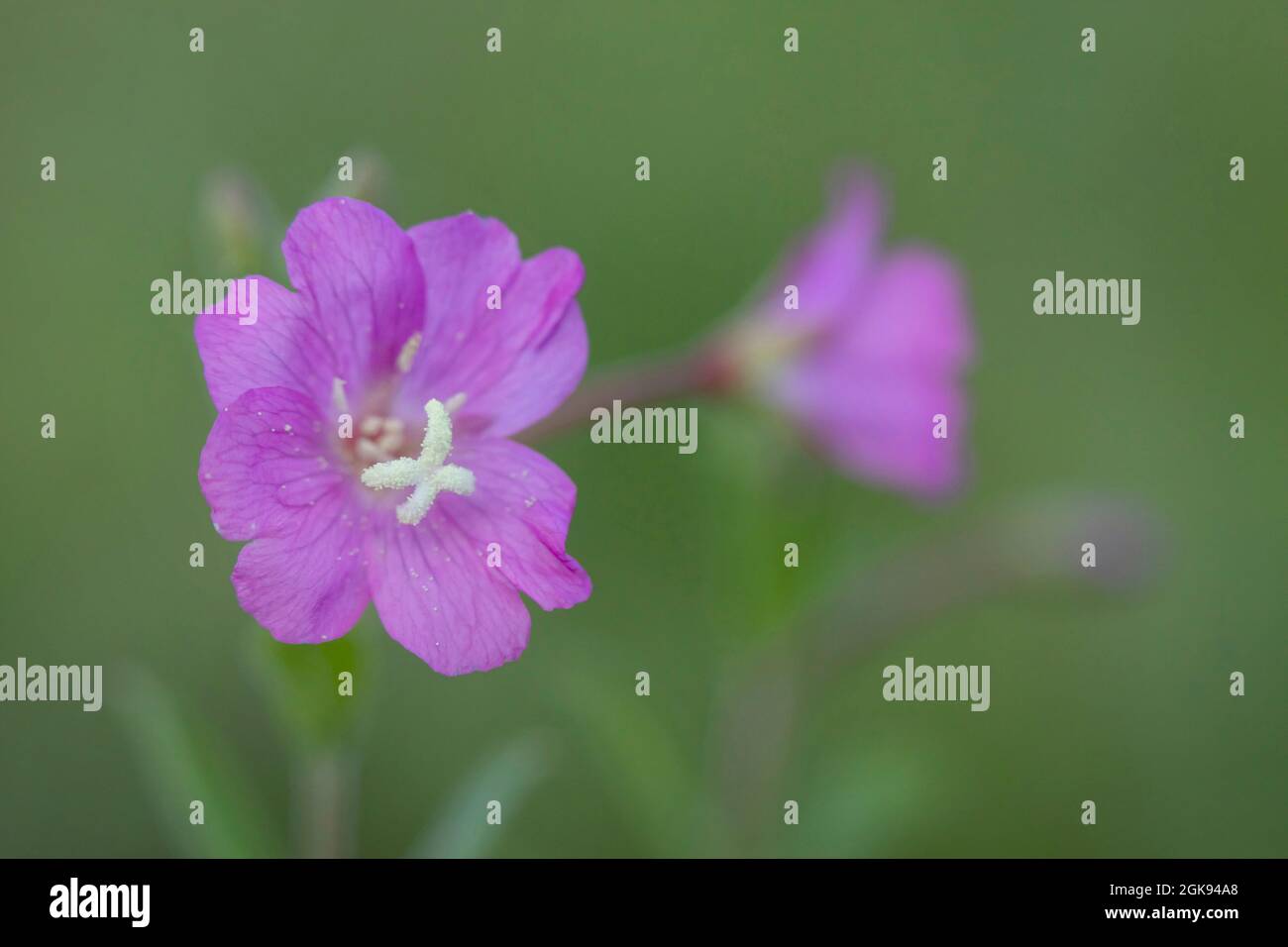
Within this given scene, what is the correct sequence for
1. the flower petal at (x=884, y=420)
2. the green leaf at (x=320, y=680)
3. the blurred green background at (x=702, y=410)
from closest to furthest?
1. the green leaf at (x=320, y=680)
2. the flower petal at (x=884, y=420)
3. the blurred green background at (x=702, y=410)

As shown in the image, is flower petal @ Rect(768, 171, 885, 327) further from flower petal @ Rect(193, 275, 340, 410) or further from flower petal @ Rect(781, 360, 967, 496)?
flower petal @ Rect(193, 275, 340, 410)

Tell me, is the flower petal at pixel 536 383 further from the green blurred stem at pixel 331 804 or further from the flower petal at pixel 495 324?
the green blurred stem at pixel 331 804

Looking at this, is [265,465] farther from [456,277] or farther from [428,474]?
[456,277]

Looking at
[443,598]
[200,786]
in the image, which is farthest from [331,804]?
[443,598]

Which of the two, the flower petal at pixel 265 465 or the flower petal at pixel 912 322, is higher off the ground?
the flower petal at pixel 912 322

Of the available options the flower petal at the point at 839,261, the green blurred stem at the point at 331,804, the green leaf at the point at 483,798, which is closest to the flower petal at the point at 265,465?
the green blurred stem at the point at 331,804
